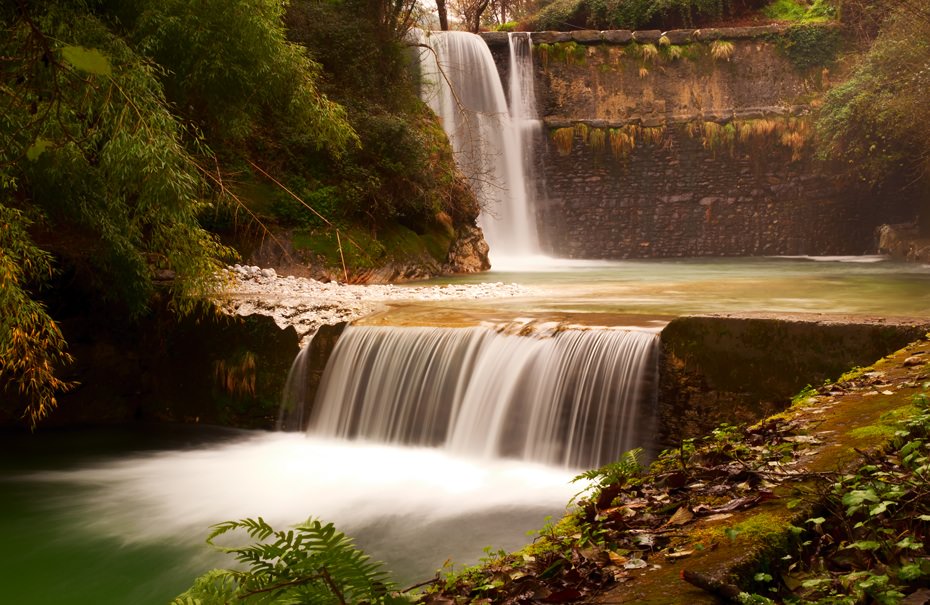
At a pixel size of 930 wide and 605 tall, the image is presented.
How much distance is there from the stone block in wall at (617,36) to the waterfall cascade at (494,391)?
1604 centimetres

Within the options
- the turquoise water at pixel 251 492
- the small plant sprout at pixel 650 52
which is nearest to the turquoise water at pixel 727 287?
the turquoise water at pixel 251 492

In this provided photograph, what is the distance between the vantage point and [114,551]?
5578mm

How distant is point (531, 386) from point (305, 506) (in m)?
2.05

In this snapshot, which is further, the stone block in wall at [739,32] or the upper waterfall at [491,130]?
the stone block in wall at [739,32]

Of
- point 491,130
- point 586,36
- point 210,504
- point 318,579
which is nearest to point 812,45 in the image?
point 586,36

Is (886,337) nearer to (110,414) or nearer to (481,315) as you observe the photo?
(481,315)

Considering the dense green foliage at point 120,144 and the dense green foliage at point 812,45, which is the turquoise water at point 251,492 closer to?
the dense green foliage at point 120,144

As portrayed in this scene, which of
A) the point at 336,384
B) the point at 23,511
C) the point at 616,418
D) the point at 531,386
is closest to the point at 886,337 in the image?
the point at 616,418

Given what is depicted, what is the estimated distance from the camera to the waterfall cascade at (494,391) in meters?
6.48

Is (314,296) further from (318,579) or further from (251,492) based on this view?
(318,579)

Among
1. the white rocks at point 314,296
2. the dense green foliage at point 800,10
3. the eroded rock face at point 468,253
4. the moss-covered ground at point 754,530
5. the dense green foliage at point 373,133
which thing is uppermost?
the dense green foliage at point 800,10

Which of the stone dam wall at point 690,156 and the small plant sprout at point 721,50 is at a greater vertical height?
the small plant sprout at point 721,50

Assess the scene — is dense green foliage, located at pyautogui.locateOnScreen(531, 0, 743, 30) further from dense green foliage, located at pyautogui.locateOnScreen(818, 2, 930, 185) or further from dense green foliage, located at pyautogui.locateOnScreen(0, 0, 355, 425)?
dense green foliage, located at pyautogui.locateOnScreen(0, 0, 355, 425)

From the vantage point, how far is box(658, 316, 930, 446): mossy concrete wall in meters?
5.68
